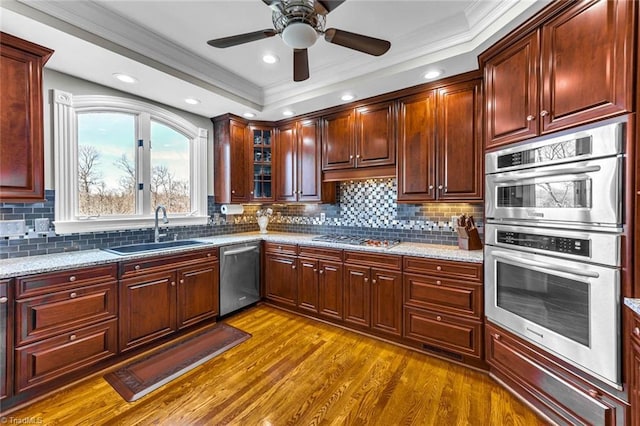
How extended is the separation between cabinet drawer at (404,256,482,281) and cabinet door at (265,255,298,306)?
1457mm

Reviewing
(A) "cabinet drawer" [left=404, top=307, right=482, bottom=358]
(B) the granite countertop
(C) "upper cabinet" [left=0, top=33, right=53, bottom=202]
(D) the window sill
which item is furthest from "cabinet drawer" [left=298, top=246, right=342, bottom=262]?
(C) "upper cabinet" [left=0, top=33, right=53, bottom=202]

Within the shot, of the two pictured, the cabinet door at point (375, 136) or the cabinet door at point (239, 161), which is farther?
the cabinet door at point (239, 161)

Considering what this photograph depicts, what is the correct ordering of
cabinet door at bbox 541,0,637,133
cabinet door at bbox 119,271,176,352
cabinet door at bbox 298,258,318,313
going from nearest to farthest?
cabinet door at bbox 541,0,637,133 < cabinet door at bbox 119,271,176,352 < cabinet door at bbox 298,258,318,313

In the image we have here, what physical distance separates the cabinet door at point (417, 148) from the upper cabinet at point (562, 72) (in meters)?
0.58

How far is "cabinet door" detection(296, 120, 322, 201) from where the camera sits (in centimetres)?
357

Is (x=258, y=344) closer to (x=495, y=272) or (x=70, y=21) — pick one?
(x=495, y=272)

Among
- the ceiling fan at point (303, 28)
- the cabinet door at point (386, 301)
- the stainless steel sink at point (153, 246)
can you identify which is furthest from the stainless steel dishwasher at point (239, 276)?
the ceiling fan at point (303, 28)

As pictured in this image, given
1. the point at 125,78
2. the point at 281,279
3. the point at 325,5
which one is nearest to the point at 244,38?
the point at 325,5

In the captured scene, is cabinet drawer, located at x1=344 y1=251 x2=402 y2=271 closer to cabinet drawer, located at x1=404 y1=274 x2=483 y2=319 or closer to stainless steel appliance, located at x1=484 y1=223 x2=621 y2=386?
cabinet drawer, located at x1=404 y1=274 x2=483 y2=319

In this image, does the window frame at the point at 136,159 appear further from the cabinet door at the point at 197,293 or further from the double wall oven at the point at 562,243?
the double wall oven at the point at 562,243

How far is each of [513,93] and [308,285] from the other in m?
2.67

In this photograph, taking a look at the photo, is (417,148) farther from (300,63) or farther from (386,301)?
(386,301)

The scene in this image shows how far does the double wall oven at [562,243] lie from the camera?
1409mm

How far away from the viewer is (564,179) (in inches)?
63.4
